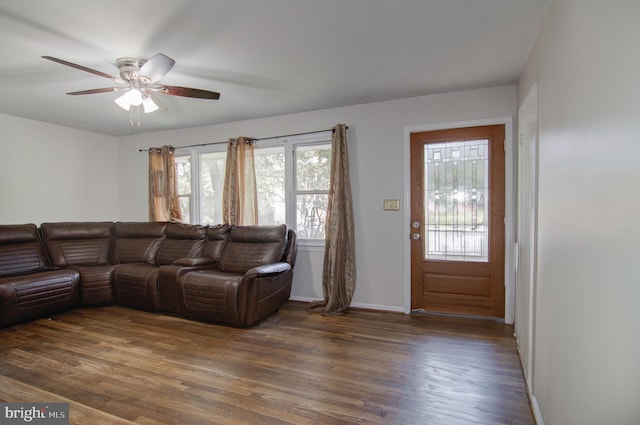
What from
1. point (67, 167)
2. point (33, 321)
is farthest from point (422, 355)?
point (67, 167)

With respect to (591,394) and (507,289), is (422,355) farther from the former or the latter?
(591,394)

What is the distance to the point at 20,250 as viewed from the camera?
12.9ft

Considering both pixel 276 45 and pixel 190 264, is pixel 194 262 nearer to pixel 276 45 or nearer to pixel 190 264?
pixel 190 264

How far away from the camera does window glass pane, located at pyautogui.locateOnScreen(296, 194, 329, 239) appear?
4160 mm

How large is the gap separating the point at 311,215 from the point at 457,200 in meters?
1.82

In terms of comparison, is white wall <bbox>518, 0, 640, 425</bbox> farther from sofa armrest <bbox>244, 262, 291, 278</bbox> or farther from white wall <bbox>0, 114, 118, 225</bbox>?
white wall <bbox>0, 114, 118, 225</bbox>

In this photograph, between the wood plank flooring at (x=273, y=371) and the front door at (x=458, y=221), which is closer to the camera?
the wood plank flooring at (x=273, y=371)

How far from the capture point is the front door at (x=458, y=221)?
10.9ft

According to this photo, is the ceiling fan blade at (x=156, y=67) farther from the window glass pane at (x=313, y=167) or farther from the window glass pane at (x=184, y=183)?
the window glass pane at (x=184, y=183)

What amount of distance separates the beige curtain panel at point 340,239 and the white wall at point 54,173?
4067mm

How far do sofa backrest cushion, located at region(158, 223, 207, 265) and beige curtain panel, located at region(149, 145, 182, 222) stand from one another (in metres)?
0.55

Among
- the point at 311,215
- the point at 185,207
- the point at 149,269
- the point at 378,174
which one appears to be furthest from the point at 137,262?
the point at 378,174

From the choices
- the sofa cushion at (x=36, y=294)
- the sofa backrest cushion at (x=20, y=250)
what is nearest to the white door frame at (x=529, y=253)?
the sofa cushion at (x=36, y=294)

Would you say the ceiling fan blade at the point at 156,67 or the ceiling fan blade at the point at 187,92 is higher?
the ceiling fan blade at the point at 156,67
